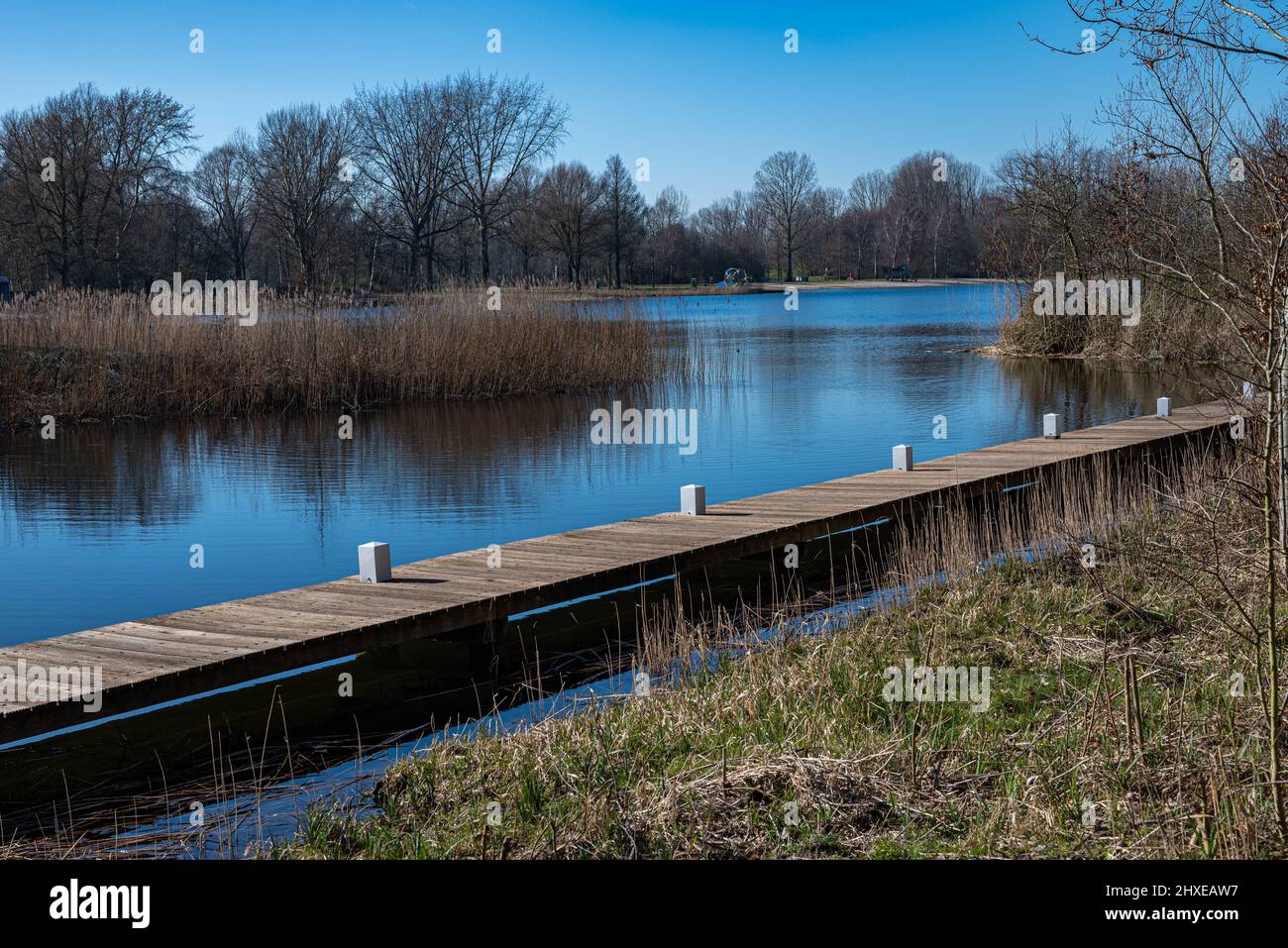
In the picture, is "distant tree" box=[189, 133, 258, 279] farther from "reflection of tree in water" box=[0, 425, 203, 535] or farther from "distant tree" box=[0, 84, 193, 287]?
"reflection of tree in water" box=[0, 425, 203, 535]

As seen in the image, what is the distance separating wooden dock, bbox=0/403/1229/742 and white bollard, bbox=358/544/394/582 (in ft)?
0.23

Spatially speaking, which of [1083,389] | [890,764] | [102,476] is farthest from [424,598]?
[1083,389]

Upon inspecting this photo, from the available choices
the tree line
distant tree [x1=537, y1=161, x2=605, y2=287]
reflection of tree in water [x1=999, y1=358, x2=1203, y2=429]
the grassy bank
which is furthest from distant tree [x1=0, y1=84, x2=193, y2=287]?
the grassy bank

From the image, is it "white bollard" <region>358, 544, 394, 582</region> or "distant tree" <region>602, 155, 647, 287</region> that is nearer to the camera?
"white bollard" <region>358, 544, 394, 582</region>

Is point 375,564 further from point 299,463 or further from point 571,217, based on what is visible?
point 571,217

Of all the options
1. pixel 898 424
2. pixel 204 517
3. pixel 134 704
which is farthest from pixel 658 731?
pixel 898 424

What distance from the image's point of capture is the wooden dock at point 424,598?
5.32 metres

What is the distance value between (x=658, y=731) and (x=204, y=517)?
7348mm

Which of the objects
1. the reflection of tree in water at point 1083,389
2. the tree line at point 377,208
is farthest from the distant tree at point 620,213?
the reflection of tree in water at point 1083,389

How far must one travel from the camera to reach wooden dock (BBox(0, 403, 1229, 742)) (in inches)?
209

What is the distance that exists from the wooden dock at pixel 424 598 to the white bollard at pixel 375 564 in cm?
7

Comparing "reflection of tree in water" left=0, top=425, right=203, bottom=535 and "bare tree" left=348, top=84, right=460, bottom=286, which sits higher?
"bare tree" left=348, top=84, right=460, bottom=286
